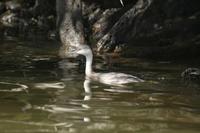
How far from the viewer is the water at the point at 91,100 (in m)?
9.15

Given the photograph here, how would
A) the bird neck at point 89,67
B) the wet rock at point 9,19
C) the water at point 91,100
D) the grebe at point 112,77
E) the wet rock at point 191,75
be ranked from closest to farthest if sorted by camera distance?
1. the water at point 91,100
2. the grebe at point 112,77
3. the wet rock at point 191,75
4. the bird neck at point 89,67
5. the wet rock at point 9,19

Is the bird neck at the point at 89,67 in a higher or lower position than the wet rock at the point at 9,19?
lower

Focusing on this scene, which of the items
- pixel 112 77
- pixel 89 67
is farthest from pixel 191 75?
pixel 89 67

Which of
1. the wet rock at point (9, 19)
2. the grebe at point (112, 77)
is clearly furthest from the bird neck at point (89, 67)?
the wet rock at point (9, 19)

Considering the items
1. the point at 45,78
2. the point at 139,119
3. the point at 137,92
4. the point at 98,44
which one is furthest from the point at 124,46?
the point at 139,119

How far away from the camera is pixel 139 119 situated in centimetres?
966

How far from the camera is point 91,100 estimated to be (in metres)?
11.4

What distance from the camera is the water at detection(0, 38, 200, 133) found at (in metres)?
9.15

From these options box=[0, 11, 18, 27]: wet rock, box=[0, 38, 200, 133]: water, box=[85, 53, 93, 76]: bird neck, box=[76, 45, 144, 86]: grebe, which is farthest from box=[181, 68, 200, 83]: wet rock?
box=[0, 11, 18, 27]: wet rock

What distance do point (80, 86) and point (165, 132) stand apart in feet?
14.9

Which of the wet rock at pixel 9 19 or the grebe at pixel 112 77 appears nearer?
the grebe at pixel 112 77

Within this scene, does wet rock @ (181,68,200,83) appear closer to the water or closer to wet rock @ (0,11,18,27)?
the water

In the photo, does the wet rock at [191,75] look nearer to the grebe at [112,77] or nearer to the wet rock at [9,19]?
the grebe at [112,77]

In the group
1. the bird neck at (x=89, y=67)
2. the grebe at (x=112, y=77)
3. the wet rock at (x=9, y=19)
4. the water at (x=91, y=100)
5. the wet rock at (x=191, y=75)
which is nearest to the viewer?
the water at (x=91, y=100)
